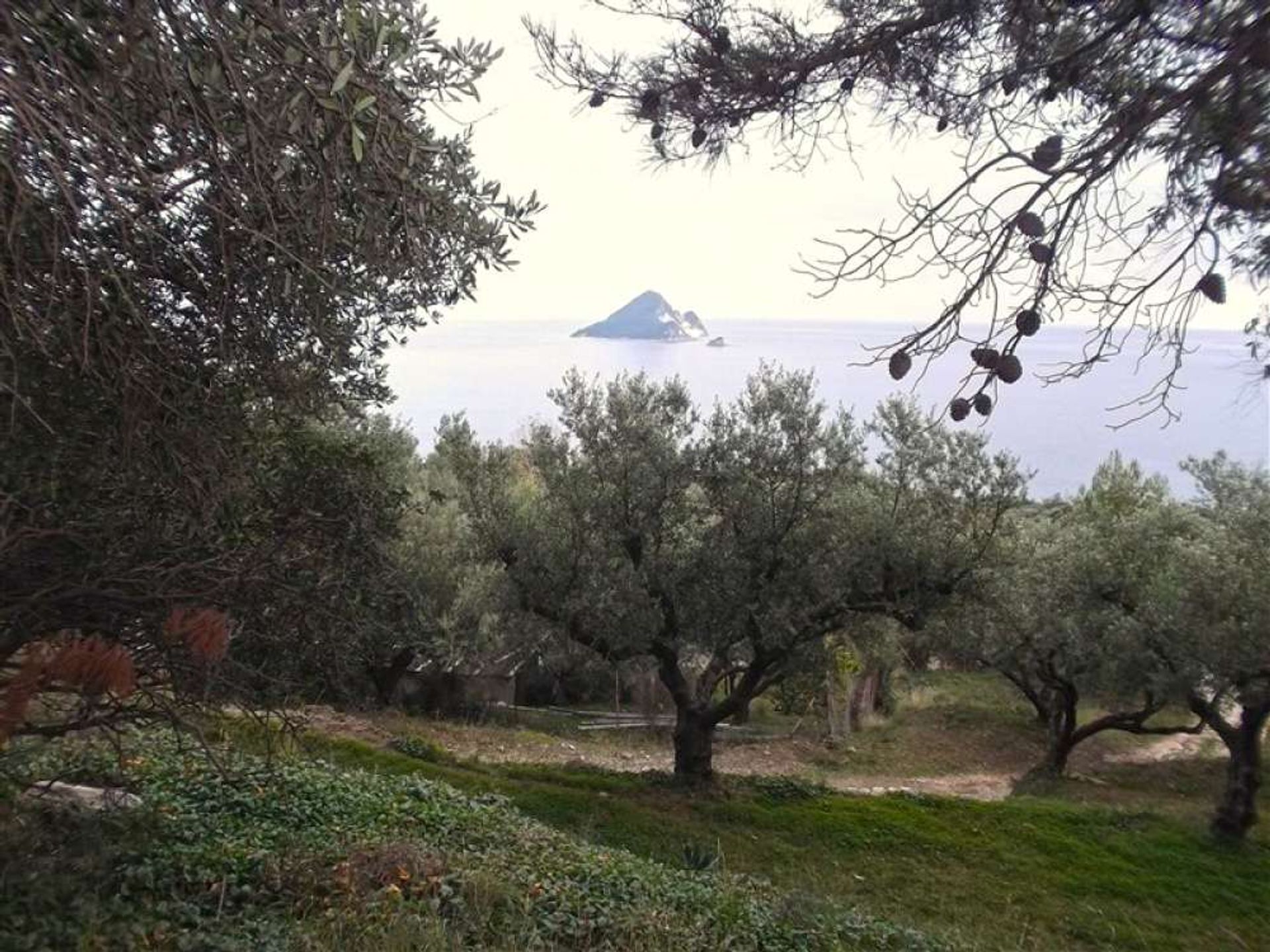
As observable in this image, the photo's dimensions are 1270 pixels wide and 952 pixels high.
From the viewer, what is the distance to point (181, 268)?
Answer: 3244mm

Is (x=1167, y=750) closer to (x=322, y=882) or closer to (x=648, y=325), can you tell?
(x=648, y=325)

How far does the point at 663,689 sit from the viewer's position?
21.1 metres

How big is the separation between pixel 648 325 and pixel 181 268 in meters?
9.39

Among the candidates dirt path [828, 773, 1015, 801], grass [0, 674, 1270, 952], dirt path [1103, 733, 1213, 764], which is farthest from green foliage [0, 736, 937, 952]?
dirt path [1103, 733, 1213, 764]

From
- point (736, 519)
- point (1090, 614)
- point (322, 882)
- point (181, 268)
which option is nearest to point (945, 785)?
point (1090, 614)

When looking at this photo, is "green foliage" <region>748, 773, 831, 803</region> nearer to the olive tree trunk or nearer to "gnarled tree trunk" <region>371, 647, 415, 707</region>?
the olive tree trunk

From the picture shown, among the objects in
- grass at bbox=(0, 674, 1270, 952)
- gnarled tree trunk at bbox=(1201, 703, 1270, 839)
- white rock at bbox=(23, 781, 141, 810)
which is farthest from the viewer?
gnarled tree trunk at bbox=(1201, 703, 1270, 839)

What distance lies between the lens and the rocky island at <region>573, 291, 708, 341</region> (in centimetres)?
1205

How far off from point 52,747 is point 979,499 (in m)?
10.2

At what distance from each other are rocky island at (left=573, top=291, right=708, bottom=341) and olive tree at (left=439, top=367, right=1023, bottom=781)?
2.02 ft

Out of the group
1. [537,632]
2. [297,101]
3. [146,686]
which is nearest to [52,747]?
[146,686]

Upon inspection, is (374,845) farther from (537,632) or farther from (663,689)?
(663,689)

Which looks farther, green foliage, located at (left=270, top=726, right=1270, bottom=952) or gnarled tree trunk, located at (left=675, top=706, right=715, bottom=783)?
gnarled tree trunk, located at (left=675, top=706, right=715, bottom=783)

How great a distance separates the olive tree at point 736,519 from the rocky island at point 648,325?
0.61 metres
